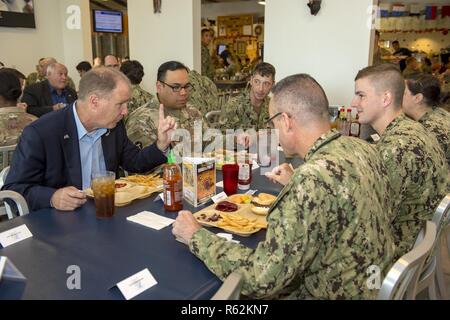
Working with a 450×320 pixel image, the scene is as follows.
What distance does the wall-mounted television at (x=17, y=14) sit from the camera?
6.44 m

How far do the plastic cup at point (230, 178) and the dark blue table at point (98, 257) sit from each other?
0.37 metres

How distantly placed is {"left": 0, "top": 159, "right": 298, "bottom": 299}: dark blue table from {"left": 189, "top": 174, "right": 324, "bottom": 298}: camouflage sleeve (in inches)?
4.8

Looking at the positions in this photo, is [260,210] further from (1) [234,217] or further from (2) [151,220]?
(2) [151,220]

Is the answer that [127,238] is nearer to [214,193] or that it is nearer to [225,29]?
[214,193]

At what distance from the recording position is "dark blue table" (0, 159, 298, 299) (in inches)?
42.8

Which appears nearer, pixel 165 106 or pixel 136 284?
pixel 136 284

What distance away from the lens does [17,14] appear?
6641 millimetres

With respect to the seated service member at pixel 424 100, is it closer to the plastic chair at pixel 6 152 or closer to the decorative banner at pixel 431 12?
the plastic chair at pixel 6 152

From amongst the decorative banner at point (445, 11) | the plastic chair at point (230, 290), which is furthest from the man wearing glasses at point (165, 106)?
the decorative banner at point (445, 11)

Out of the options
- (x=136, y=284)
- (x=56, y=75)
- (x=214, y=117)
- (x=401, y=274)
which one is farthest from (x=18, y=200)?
(x=56, y=75)

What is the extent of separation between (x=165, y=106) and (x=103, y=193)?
57.2 inches

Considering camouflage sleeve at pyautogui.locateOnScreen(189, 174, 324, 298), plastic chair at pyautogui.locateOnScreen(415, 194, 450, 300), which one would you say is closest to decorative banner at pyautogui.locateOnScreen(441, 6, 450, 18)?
plastic chair at pyautogui.locateOnScreen(415, 194, 450, 300)

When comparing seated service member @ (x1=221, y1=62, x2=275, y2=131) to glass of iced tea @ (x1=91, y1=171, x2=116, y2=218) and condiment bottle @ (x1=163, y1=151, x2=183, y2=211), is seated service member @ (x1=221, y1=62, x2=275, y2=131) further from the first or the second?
glass of iced tea @ (x1=91, y1=171, x2=116, y2=218)
